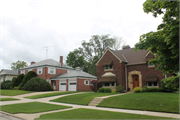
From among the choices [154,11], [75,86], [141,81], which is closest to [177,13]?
[154,11]

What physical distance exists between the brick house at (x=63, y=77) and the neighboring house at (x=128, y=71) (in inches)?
243

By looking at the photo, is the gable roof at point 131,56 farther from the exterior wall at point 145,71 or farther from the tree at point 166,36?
the tree at point 166,36

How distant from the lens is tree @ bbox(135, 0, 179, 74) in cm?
669

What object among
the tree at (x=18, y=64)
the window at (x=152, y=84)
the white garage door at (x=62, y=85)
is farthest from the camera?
the tree at (x=18, y=64)

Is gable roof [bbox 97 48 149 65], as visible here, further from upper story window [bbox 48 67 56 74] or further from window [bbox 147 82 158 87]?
upper story window [bbox 48 67 56 74]

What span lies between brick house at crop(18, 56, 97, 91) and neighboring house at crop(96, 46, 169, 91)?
618 cm

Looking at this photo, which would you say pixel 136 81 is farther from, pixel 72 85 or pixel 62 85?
pixel 62 85

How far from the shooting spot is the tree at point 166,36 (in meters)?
6.69

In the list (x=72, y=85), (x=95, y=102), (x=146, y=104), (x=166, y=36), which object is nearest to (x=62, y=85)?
(x=72, y=85)

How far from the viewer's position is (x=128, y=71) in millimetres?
26297

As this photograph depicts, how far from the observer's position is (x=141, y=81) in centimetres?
2461

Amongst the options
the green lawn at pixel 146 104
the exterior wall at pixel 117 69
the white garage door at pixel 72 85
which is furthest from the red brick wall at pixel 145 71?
the white garage door at pixel 72 85

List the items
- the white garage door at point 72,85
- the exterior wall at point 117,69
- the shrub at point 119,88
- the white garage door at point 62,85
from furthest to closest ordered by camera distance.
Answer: the white garage door at point 62,85
the white garage door at point 72,85
the exterior wall at point 117,69
the shrub at point 119,88

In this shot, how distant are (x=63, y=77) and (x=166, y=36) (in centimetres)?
2978
